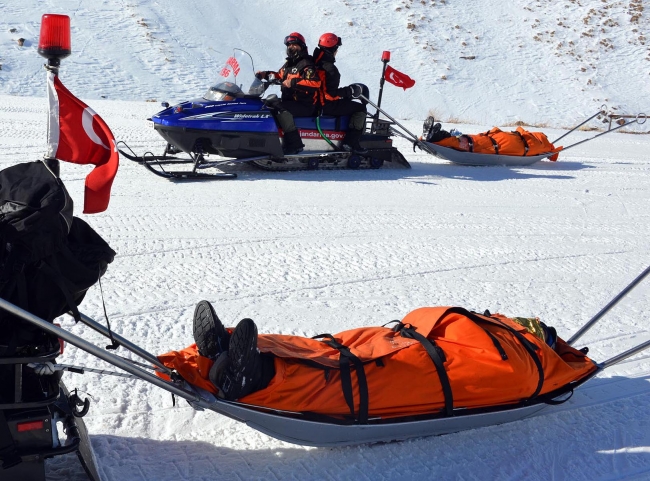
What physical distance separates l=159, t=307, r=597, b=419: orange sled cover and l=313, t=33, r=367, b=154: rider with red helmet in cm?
457

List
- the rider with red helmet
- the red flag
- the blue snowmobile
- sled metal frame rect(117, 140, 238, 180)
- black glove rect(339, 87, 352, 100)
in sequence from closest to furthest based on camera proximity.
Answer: sled metal frame rect(117, 140, 238, 180)
the blue snowmobile
the rider with red helmet
black glove rect(339, 87, 352, 100)
the red flag

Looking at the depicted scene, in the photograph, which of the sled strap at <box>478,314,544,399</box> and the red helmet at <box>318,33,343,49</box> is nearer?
the sled strap at <box>478,314,544,399</box>

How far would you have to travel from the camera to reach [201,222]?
5281 mm

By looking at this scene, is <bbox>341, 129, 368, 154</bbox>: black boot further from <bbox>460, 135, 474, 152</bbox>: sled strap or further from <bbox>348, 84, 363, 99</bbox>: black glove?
<bbox>460, 135, 474, 152</bbox>: sled strap

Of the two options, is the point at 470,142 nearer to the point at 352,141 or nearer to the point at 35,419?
the point at 352,141

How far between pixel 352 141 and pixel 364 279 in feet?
11.6

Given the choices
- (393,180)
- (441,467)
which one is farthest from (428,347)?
(393,180)

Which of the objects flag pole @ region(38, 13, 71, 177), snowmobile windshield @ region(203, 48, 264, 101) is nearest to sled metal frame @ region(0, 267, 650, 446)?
flag pole @ region(38, 13, 71, 177)

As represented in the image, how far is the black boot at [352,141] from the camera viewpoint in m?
7.75

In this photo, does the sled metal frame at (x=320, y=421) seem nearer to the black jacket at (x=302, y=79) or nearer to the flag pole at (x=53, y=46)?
the flag pole at (x=53, y=46)

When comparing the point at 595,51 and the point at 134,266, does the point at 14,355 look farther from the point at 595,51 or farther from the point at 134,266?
the point at 595,51

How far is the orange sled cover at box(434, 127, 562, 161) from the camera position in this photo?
27.9ft

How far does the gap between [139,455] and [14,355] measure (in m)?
0.75

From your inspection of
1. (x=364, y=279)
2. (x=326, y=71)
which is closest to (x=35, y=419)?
(x=364, y=279)
